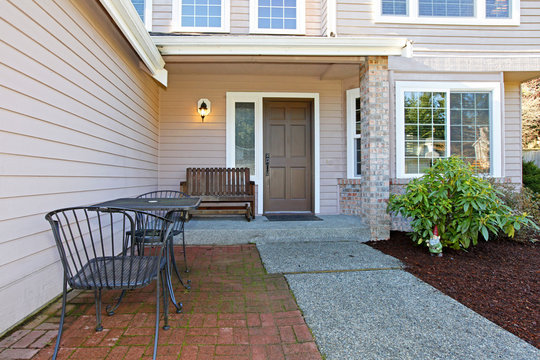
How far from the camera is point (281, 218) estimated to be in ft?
16.0

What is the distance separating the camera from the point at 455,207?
347 cm

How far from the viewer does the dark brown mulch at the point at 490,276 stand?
214 cm

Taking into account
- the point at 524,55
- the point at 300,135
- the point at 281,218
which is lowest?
the point at 281,218

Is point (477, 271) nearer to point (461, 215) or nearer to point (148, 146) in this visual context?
point (461, 215)

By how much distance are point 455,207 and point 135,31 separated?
4.08m

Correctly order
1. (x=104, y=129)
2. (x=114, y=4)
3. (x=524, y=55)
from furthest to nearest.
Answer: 1. (x=524, y=55)
2. (x=104, y=129)
3. (x=114, y=4)

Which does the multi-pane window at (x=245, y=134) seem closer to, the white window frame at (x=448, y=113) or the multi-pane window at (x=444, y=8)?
the white window frame at (x=448, y=113)

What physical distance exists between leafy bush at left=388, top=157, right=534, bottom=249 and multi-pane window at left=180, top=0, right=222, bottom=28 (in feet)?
14.6

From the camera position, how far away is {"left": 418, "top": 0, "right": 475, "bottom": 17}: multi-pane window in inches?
197

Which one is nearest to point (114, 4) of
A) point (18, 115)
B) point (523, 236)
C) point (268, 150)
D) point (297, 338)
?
point (18, 115)

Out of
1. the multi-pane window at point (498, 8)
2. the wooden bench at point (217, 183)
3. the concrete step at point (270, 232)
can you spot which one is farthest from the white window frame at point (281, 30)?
the concrete step at point (270, 232)

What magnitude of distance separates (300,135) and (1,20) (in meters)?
4.44

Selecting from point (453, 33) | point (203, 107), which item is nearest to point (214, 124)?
point (203, 107)

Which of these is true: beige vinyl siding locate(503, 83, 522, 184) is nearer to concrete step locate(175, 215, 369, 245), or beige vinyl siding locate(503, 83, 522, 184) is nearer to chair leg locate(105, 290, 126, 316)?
concrete step locate(175, 215, 369, 245)
